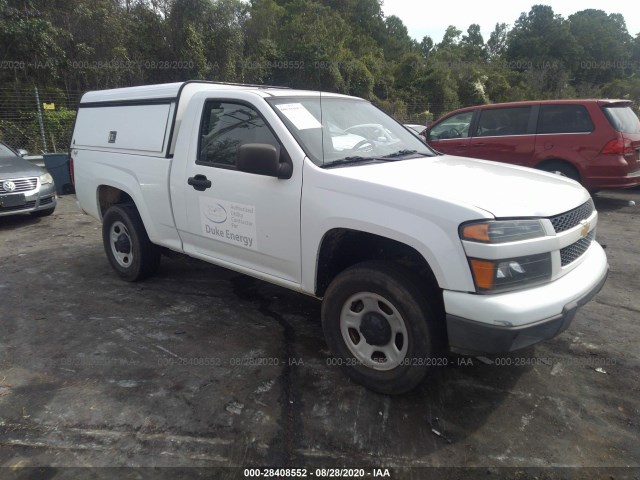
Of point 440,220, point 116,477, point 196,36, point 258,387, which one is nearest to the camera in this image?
point 116,477

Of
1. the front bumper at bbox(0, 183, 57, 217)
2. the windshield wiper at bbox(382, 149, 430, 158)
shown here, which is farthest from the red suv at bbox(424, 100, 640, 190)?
the front bumper at bbox(0, 183, 57, 217)

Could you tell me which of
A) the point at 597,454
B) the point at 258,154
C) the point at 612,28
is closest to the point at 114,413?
the point at 258,154

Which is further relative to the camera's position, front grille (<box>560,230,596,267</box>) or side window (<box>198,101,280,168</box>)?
side window (<box>198,101,280,168</box>)

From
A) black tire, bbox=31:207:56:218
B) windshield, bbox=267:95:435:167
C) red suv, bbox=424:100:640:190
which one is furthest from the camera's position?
black tire, bbox=31:207:56:218

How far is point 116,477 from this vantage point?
229 centimetres

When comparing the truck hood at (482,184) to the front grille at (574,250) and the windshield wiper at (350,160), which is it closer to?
the windshield wiper at (350,160)

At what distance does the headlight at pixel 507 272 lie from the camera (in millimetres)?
2398

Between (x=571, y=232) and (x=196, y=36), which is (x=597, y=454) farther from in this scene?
(x=196, y=36)

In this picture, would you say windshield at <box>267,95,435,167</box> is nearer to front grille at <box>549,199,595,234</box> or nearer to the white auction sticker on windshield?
the white auction sticker on windshield

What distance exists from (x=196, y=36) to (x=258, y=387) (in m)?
17.9

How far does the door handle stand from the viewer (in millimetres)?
3653

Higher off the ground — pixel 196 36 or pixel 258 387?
pixel 196 36

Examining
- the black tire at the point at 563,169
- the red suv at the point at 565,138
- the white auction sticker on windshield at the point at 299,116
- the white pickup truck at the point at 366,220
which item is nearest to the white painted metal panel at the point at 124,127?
the white pickup truck at the point at 366,220

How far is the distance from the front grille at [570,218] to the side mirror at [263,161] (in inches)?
65.7
